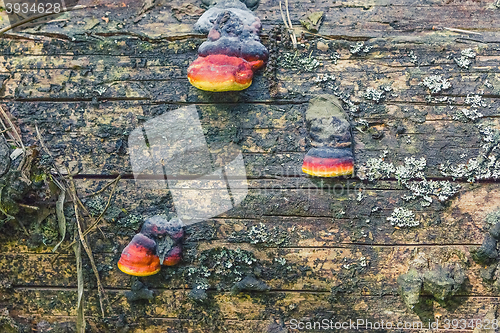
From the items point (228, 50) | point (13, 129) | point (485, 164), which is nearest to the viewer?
point (228, 50)

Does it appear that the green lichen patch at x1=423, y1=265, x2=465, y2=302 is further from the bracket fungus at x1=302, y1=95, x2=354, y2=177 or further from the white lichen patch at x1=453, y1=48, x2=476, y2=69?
the white lichen patch at x1=453, y1=48, x2=476, y2=69

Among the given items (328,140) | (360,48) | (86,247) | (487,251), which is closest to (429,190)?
(487,251)

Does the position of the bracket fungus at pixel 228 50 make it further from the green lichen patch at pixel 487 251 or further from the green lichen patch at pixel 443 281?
the green lichen patch at pixel 487 251

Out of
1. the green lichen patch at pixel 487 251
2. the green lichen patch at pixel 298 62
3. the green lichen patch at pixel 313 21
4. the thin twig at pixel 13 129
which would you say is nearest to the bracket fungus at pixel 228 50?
the green lichen patch at pixel 298 62

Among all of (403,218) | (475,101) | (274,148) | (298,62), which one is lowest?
(403,218)

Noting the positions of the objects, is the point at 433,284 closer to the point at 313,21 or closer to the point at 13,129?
the point at 313,21

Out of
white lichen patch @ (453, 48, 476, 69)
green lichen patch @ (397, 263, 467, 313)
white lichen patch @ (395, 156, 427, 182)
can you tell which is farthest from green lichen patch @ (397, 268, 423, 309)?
white lichen patch @ (453, 48, 476, 69)
